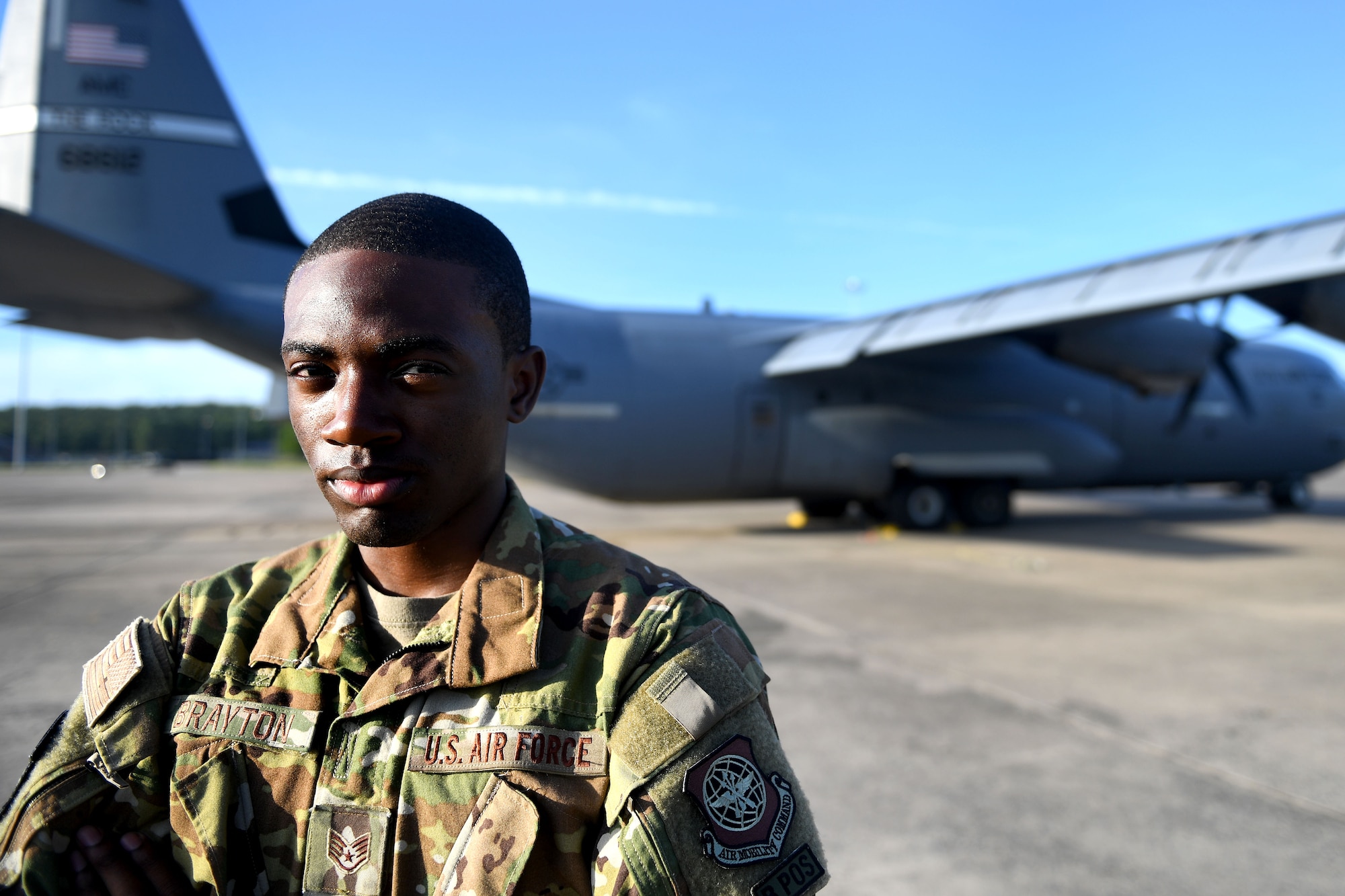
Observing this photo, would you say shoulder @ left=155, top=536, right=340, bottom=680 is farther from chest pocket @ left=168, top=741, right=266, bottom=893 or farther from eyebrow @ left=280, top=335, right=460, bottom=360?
eyebrow @ left=280, top=335, right=460, bottom=360

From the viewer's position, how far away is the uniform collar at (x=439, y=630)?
116 centimetres

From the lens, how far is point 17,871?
1.07 m

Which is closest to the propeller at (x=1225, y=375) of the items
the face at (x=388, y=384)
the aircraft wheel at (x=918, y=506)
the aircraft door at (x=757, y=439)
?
the aircraft wheel at (x=918, y=506)

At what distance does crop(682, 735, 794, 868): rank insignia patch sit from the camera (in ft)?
3.39

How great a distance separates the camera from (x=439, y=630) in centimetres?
121

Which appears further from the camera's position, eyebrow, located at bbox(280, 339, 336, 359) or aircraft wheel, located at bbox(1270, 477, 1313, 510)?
aircraft wheel, located at bbox(1270, 477, 1313, 510)

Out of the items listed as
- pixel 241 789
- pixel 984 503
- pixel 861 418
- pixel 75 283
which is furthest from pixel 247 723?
pixel 984 503

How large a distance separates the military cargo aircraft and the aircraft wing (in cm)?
3

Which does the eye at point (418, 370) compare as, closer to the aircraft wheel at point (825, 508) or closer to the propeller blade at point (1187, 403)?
the aircraft wheel at point (825, 508)

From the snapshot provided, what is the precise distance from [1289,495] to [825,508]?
920cm

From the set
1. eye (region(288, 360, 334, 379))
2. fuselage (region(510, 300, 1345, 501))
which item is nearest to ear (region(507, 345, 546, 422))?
eye (region(288, 360, 334, 379))

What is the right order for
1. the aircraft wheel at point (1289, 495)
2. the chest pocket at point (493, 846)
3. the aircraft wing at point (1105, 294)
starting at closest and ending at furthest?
the chest pocket at point (493, 846) → the aircraft wing at point (1105, 294) → the aircraft wheel at point (1289, 495)

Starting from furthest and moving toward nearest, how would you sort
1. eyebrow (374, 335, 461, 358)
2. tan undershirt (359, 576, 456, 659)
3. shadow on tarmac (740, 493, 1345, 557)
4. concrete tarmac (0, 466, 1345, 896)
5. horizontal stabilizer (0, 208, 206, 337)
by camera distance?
shadow on tarmac (740, 493, 1345, 557) → horizontal stabilizer (0, 208, 206, 337) → concrete tarmac (0, 466, 1345, 896) → tan undershirt (359, 576, 456, 659) → eyebrow (374, 335, 461, 358)

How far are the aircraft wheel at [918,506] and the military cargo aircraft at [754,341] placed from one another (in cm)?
4
